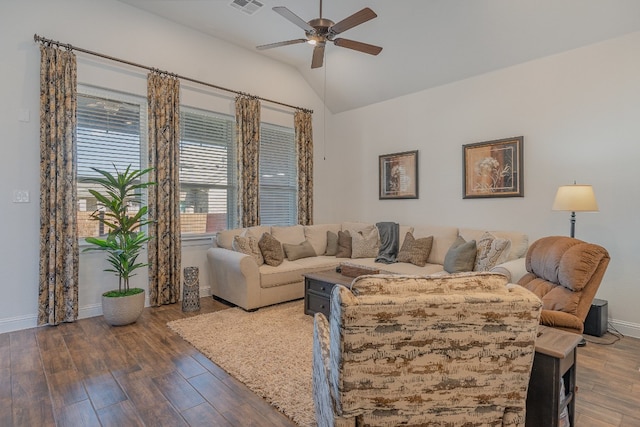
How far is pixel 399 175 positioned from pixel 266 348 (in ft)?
11.2

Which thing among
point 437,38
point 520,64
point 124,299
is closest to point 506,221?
point 520,64

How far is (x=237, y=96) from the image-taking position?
4.88 m

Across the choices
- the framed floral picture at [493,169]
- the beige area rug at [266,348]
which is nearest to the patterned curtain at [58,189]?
the beige area rug at [266,348]

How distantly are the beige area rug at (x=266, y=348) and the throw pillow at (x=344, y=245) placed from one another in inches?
45.1

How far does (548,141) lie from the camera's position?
3.78 m

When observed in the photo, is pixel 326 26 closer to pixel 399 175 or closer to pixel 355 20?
pixel 355 20

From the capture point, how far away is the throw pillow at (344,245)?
4.95 metres

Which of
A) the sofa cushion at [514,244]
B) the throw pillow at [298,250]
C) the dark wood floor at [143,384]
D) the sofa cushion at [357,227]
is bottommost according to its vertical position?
the dark wood floor at [143,384]

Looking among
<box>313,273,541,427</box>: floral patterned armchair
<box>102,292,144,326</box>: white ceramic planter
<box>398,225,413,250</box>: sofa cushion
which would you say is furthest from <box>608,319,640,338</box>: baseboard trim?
<box>102,292,144,326</box>: white ceramic planter

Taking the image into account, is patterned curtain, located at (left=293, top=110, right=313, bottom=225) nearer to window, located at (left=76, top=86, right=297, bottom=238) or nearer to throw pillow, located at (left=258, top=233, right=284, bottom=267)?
window, located at (left=76, top=86, right=297, bottom=238)

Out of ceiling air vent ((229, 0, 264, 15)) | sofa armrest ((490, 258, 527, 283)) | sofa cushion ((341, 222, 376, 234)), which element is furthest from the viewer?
sofa cushion ((341, 222, 376, 234))

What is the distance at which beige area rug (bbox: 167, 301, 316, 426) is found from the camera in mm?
2145

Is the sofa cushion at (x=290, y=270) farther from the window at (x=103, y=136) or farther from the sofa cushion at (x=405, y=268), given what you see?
the window at (x=103, y=136)

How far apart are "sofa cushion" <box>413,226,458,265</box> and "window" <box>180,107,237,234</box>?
2.81 meters
